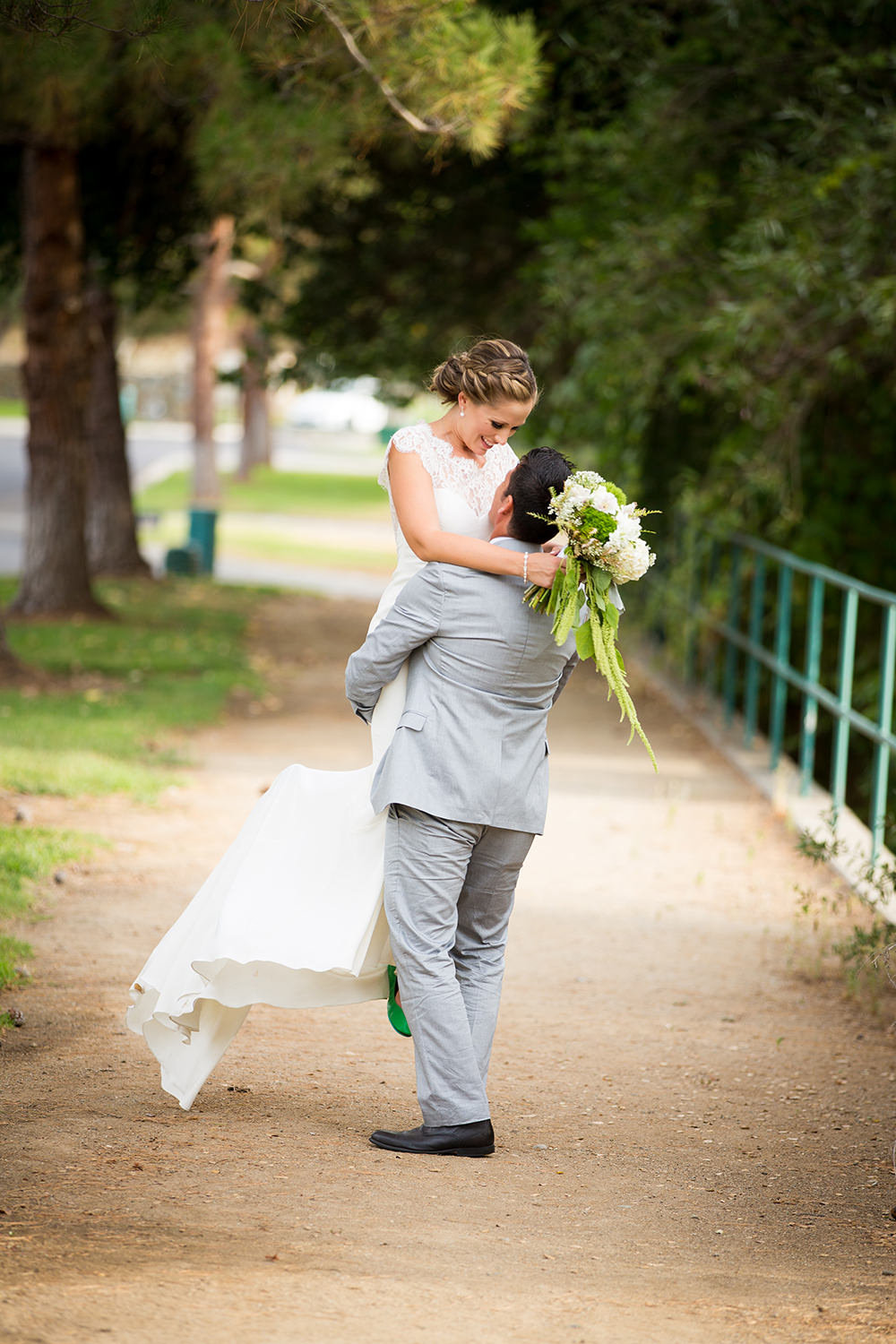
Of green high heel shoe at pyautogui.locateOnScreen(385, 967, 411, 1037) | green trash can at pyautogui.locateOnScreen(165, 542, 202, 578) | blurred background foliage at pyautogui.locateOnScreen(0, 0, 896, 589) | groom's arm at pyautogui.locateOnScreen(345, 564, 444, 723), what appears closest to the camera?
groom's arm at pyautogui.locateOnScreen(345, 564, 444, 723)

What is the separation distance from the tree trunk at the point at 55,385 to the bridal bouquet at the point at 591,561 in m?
9.89

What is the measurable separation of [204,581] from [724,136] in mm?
9912

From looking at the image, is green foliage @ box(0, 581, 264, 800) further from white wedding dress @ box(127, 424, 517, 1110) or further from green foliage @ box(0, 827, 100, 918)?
white wedding dress @ box(127, 424, 517, 1110)

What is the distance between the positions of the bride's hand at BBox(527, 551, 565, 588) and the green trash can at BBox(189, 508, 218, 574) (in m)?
16.3

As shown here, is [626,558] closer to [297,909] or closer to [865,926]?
[297,909]

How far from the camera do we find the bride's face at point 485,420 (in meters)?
3.81

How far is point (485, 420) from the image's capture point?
381 centimetres

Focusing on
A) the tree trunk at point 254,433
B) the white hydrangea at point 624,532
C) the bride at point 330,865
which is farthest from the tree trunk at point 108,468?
the tree trunk at point 254,433

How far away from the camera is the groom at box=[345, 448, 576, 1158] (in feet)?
12.2

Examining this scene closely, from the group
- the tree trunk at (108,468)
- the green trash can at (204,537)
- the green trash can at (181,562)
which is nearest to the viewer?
the tree trunk at (108,468)

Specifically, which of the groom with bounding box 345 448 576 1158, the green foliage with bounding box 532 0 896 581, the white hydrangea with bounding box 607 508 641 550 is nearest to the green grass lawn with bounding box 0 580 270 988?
the groom with bounding box 345 448 576 1158

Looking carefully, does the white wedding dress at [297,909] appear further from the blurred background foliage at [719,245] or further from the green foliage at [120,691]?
the green foliage at [120,691]

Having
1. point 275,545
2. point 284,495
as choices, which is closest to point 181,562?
point 275,545

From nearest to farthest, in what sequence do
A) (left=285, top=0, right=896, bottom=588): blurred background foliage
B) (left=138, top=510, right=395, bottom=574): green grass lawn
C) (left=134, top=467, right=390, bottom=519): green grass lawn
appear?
A: (left=285, top=0, right=896, bottom=588): blurred background foliage → (left=138, top=510, right=395, bottom=574): green grass lawn → (left=134, top=467, right=390, bottom=519): green grass lawn
